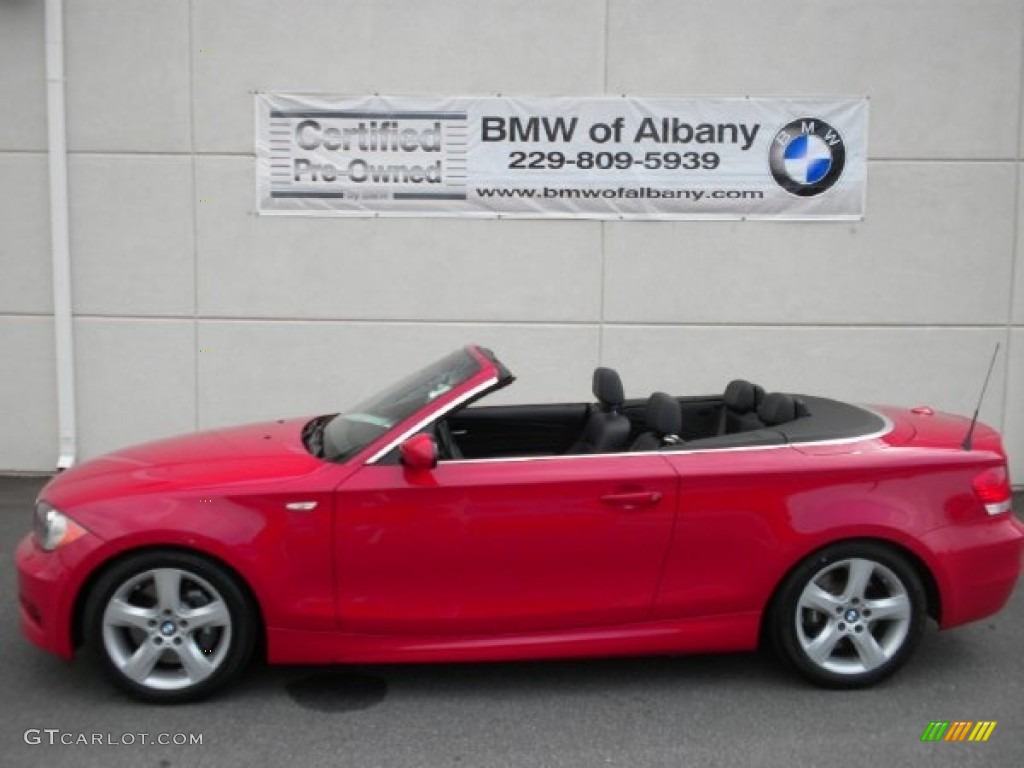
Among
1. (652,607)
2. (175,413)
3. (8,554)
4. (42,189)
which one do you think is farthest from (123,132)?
(652,607)

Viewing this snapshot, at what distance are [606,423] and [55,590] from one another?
246 cm

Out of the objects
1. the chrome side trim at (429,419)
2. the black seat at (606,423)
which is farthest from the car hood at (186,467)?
the black seat at (606,423)

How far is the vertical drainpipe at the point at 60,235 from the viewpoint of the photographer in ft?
24.4

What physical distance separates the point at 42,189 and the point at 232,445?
4.41 metres

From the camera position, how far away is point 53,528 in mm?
3883

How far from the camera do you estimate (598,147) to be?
7.60 meters

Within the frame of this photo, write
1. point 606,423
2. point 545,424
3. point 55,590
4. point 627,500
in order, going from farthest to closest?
point 545,424
point 606,423
point 627,500
point 55,590

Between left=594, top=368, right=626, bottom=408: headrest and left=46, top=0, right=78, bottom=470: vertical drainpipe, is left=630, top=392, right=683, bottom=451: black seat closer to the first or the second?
left=594, top=368, right=626, bottom=408: headrest

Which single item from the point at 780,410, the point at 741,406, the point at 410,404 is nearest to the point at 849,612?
the point at 780,410

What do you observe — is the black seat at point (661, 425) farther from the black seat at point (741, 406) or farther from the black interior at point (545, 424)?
the black seat at point (741, 406)

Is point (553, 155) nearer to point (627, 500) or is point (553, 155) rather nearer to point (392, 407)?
point (392, 407)

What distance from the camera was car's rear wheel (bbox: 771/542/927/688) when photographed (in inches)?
159

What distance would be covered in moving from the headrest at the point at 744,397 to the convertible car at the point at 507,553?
29.3 inches

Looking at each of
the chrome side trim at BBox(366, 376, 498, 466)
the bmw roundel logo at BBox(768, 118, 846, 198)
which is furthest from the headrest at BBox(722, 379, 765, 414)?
the bmw roundel logo at BBox(768, 118, 846, 198)
